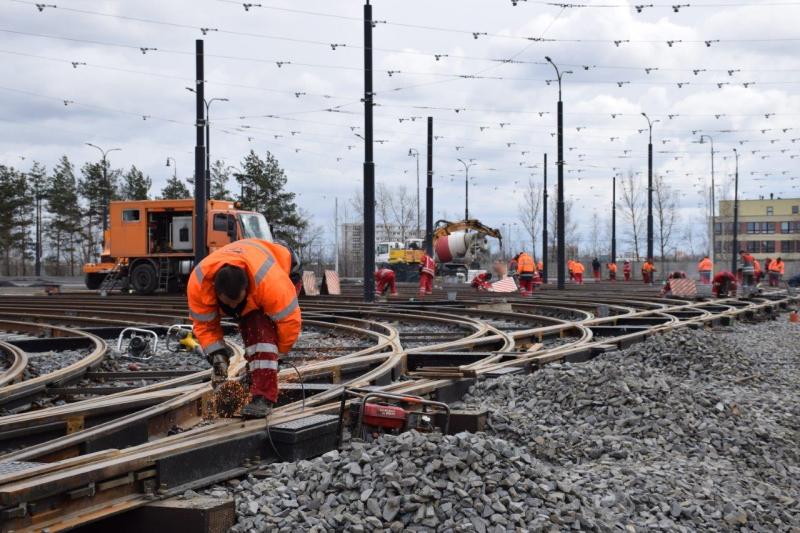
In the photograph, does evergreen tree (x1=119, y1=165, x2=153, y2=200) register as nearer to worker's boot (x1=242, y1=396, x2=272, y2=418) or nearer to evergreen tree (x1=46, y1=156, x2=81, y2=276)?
evergreen tree (x1=46, y1=156, x2=81, y2=276)

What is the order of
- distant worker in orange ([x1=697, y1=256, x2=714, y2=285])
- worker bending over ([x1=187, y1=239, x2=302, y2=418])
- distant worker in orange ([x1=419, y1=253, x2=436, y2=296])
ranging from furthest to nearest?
distant worker in orange ([x1=697, y1=256, x2=714, y2=285])
distant worker in orange ([x1=419, y1=253, x2=436, y2=296])
worker bending over ([x1=187, y1=239, x2=302, y2=418])

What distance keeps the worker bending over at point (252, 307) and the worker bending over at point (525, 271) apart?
20.5 m

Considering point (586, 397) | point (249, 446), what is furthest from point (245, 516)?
point (586, 397)

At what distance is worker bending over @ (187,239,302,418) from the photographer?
5332 mm

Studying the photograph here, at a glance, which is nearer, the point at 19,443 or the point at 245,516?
the point at 245,516

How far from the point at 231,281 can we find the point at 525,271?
69.7 feet

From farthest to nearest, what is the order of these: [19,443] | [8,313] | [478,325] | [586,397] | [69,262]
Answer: [69,262], [8,313], [478,325], [586,397], [19,443]

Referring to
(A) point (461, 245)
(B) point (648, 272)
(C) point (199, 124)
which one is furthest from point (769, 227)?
(C) point (199, 124)

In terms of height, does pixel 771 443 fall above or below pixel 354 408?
below

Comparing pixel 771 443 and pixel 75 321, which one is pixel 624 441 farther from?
pixel 75 321

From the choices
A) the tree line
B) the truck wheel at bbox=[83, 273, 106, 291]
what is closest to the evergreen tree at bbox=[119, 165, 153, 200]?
the tree line

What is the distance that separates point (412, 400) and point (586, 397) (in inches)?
77.0

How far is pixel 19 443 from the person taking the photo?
578cm

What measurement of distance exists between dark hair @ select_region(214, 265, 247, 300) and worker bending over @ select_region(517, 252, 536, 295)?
2094cm
